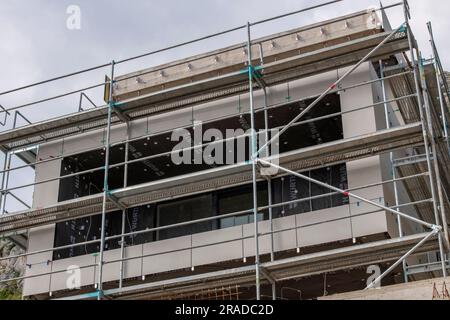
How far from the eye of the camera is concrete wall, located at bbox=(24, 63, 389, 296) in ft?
50.4

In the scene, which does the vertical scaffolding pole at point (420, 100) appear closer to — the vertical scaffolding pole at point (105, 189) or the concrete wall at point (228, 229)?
the concrete wall at point (228, 229)

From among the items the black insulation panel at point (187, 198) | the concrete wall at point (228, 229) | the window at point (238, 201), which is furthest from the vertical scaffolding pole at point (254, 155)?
the window at point (238, 201)

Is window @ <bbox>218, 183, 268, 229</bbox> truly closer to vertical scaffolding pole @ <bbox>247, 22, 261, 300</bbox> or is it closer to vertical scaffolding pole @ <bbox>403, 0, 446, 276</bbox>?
vertical scaffolding pole @ <bbox>247, 22, 261, 300</bbox>

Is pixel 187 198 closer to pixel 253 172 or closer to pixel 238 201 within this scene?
pixel 238 201

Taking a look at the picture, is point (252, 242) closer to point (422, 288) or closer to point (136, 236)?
point (136, 236)

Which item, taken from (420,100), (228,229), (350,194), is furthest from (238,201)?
(420,100)

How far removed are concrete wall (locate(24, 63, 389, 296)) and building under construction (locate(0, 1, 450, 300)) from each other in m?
0.03

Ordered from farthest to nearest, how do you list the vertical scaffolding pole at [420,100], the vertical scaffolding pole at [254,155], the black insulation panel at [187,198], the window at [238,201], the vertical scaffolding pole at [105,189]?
the window at [238,201], the black insulation panel at [187,198], the vertical scaffolding pole at [105,189], the vertical scaffolding pole at [254,155], the vertical scaffolding pole at [420,100]

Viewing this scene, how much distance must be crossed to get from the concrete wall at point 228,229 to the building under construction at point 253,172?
3 centimetres

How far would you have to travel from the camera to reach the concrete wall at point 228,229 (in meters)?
15.4

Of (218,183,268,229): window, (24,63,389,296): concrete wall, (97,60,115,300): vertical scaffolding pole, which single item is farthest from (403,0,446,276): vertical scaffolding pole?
(97,60,115,300): vertical scaffolding pole

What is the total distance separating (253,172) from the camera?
49.9 ft
